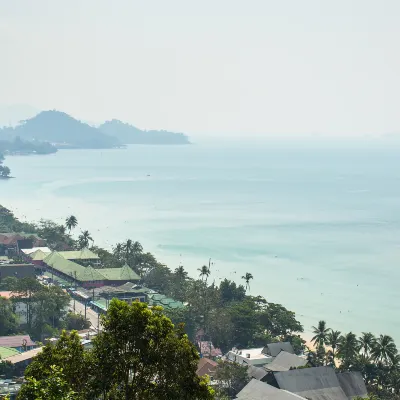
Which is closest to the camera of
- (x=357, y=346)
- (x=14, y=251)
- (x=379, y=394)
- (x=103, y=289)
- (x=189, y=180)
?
(x=379, y=394)

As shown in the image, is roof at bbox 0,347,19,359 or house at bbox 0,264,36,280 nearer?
roof at bbox 0,347,19,359

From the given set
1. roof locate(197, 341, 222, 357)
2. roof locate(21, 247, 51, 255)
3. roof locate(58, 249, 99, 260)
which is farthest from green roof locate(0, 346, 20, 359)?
roof locate(21, 247, 51, 255)

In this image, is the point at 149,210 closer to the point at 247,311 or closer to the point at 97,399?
the point at 247,311

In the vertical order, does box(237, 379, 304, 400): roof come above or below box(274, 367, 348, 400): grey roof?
above

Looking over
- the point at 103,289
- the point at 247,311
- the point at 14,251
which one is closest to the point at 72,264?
the point at 103,289

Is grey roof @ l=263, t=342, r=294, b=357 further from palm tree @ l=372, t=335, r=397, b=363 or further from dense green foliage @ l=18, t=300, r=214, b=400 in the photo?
dense green foliage @ l=18, t=300, r=214, b=400

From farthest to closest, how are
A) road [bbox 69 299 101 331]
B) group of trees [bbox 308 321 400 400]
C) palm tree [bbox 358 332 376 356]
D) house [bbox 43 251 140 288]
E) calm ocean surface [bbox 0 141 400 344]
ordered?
calm ocean surface [bbox 0 141 400 344] < house [bbox 43 251 140 288] < road [bbox 69 299 101 331] < palm tree [bbox 358 332 376 356] < group of trees [bbox 308 321 400 400]

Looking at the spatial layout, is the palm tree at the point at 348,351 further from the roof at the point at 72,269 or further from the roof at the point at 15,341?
the roof at the point at 72,269
